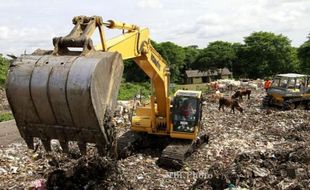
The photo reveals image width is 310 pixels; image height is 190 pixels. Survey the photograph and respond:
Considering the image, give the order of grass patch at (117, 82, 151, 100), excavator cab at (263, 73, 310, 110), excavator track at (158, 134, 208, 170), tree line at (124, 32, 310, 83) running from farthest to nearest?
tree line at (124, 32, 310, 83) < grass patch at (117, 82, 151, 100) < excavator cab at (263, 73, 310, 110) < excavator track at (158, 134, 208, 170)

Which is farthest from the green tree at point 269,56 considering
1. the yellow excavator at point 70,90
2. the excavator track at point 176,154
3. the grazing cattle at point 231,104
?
the yellow excavator at point 70,90

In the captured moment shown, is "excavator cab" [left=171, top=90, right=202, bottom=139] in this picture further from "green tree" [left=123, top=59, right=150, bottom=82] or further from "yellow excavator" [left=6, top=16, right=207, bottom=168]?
"green tree" [left=123, top=59, right=150, bottom=82]

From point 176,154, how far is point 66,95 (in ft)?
14.7

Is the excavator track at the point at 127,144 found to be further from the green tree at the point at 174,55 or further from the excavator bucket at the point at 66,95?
the green tree at the point at 174,55

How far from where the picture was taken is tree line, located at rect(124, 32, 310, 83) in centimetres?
6100

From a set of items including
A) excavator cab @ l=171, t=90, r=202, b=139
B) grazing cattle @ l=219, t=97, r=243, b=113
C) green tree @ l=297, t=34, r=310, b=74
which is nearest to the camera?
excavator cab @ l=171, t=90, r=202, b=139

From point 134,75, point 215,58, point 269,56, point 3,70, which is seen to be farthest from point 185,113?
point 215,58

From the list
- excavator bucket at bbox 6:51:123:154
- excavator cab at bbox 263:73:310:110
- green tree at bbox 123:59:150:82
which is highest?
excavator bucket at bbox 6:51:123:154

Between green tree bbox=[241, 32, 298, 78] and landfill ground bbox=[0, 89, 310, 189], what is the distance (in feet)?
162

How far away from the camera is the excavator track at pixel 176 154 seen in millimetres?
9422

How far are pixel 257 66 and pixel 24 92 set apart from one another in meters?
58.2

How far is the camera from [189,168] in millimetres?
9602

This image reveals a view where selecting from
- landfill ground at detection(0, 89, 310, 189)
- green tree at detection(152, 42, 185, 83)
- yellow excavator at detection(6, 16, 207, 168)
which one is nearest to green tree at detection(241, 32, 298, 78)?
green tree at detection(152, 42, 185, 83)

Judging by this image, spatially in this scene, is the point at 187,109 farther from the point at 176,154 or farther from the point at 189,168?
the point at 189,168
